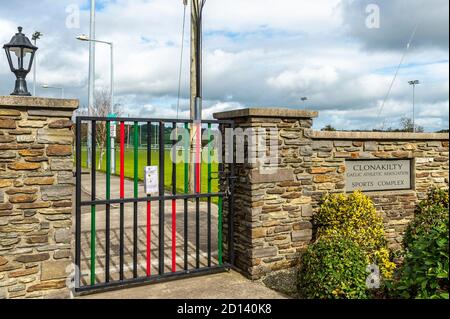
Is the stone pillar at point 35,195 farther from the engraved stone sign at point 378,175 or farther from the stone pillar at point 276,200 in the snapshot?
the engraved stone sign at point 378,175

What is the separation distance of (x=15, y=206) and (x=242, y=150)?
275 cm

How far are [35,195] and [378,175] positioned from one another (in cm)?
497

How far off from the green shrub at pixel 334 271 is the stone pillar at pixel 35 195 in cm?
264

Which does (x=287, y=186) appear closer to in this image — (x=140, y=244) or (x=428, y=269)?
(x=428, y=269)

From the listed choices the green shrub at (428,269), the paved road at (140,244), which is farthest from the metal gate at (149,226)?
the green shrub at (428,269)

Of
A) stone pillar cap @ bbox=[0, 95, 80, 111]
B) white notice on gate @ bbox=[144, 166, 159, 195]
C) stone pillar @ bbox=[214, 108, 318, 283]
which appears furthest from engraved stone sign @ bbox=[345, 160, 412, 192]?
stone pillar cap @ bbox=[0, 95, 80, 111]

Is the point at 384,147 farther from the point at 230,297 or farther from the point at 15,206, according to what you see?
the point at 15,206

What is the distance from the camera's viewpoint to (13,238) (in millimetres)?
4109

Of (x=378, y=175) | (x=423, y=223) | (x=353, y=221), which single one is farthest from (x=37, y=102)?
(x=423, y=223)

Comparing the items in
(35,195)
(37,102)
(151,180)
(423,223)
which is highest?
(37,102)

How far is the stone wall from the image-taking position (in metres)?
5.25

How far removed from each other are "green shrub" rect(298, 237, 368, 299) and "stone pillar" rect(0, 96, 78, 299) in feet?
8.65

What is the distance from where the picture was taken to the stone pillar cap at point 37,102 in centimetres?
398

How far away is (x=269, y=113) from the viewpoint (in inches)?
206
